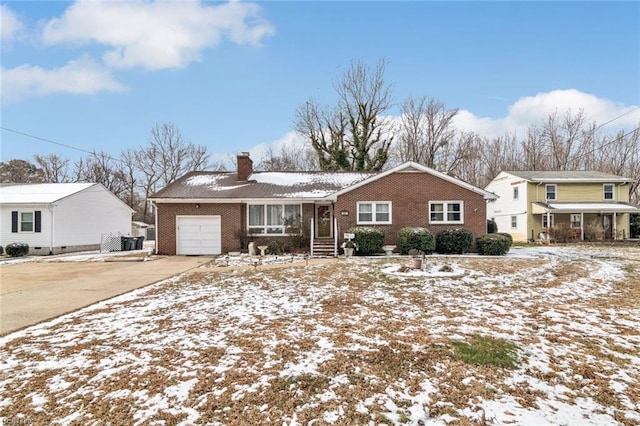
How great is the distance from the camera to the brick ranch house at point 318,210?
17.7 m

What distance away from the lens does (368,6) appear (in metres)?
13.4

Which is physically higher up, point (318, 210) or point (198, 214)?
point (318, 210)

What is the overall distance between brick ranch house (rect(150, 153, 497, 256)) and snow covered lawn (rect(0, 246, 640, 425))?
9397 millimetres

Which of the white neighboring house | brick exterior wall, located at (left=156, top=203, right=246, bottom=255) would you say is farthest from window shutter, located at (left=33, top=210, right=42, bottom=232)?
brick exterior wall, located at (left=156, top=203, right=246, bottom=255)

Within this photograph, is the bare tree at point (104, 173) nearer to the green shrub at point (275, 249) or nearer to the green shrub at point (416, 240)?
the green shrub at point (275, 249)

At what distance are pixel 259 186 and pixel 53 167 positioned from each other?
124 feet

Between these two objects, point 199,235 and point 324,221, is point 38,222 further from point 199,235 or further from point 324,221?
point 324,221

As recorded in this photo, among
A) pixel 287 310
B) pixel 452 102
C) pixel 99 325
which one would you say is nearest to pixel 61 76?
pixel 99 325

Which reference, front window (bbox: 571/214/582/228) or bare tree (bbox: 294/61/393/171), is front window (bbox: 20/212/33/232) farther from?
front window (bbox: 571/214/582/228)

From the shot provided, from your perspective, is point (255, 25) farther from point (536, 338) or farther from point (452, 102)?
point (452, 102)

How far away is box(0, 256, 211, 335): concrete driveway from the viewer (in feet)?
22.5

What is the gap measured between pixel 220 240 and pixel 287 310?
12255mm

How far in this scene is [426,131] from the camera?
38594mm

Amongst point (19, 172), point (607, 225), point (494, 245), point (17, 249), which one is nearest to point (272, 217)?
point (494, 245)
